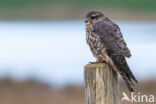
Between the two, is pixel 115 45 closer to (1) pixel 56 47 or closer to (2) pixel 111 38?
(2) pixel 111 38

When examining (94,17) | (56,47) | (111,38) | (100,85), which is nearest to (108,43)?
(111,38)

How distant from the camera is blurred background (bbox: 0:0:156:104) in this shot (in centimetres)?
1303

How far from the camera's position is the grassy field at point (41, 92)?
1230 cm

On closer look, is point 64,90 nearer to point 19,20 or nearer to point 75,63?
point 75,63

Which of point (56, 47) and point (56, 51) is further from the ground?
point (56, 47)

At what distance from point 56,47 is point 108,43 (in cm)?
1163

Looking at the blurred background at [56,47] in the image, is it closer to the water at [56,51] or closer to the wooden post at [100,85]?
the water at [56,51]

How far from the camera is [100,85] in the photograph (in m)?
6.59

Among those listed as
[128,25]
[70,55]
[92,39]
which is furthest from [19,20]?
[92,39]

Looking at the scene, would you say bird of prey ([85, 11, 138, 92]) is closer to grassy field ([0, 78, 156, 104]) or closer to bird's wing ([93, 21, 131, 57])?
bird's wing ([93, 21, 131, 57])

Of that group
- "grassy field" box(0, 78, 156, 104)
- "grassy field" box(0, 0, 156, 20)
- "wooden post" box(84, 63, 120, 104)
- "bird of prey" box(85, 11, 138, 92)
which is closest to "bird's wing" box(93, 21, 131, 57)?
"bird of prey" box(85, 11, 138, 92)

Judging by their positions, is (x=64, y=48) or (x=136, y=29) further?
(x=136, y=29)

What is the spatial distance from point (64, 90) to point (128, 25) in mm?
15130

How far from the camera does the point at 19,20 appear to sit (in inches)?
1161
